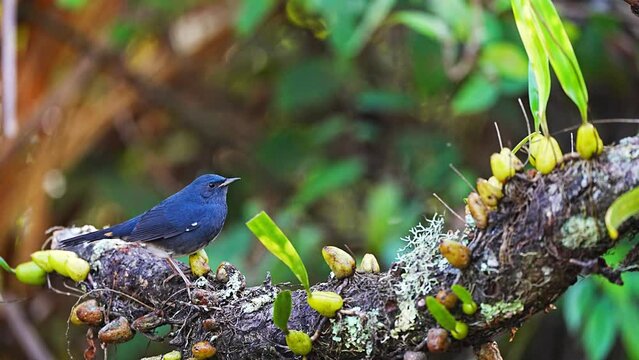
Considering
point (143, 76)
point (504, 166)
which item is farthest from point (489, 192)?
point (143, 76)

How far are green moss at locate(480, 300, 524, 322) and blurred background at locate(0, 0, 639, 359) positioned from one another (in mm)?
1623

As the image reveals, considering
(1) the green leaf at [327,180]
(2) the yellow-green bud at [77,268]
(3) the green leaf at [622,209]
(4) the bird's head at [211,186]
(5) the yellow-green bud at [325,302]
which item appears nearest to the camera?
(3) the green leaf at [622,209]

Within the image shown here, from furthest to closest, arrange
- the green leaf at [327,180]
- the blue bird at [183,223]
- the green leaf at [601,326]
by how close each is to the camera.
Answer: the green leaf at [327,180] < the green leaf at [601,326] < the blue bird at [183,223]

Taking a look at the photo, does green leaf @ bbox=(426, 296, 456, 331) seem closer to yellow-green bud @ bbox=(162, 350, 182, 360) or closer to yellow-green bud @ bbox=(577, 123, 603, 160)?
yellow-green bud @ bbox=(577, 123, 603, 160)

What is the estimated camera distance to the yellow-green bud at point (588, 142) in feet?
3.57

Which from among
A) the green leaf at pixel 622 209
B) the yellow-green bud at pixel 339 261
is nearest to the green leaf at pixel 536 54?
the green leaf at pixel 622 209

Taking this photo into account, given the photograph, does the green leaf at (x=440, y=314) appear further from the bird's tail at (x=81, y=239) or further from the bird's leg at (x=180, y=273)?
the bird's tail at (x=81, y=239)

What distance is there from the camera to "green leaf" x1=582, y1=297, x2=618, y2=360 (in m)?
2.57

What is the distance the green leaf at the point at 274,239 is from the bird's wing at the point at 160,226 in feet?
3.31

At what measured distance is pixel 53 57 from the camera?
3.68 meters

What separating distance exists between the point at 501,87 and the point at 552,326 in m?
1.28

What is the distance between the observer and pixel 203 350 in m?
1.34

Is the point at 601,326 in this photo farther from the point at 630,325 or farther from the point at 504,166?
the point at 504,166

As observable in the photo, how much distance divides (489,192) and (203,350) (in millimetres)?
537
